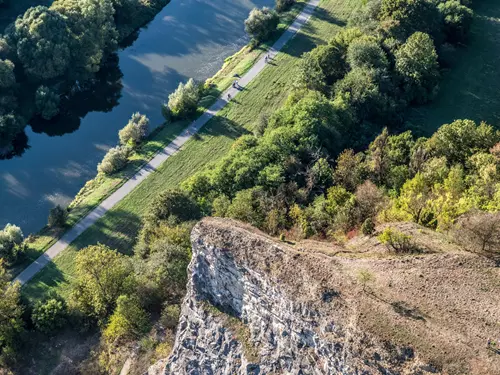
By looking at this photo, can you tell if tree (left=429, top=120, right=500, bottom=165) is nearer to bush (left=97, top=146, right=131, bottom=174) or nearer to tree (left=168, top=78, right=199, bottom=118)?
tree (left=168, top=78, right=199, bottom=118)

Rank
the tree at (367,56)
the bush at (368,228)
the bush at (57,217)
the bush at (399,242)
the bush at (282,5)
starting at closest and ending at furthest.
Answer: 1. the bush at (399,242)
2. the bush at (368,228)
3. the bush at (57,217)
4. the tree at (367,56)
5. the bush at (282,5)

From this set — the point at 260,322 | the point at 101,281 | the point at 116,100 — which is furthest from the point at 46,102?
the point at 260,322

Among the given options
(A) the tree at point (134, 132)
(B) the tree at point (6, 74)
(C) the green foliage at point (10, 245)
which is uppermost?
(B) the tree at point (6, 74)

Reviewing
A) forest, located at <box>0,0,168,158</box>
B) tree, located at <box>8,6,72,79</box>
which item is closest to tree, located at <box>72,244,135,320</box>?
forest, located at <box>0,0,168,158</box>

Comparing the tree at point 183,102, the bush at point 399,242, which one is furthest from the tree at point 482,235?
the tree at point 183,102

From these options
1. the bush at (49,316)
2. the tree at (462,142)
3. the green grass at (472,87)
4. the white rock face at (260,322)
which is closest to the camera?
the white rock face at (260,322)

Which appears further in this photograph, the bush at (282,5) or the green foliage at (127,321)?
the bush at (282,5)

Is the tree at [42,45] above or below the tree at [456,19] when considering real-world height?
below

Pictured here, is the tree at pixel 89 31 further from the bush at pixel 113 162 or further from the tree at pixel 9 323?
the tree at pixel 9 323
